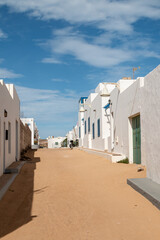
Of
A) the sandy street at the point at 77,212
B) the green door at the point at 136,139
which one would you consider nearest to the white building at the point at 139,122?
the green door at the point at 136,139

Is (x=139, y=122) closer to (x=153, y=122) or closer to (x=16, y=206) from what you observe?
(x=153, y=122)

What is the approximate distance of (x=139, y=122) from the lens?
12430 mm

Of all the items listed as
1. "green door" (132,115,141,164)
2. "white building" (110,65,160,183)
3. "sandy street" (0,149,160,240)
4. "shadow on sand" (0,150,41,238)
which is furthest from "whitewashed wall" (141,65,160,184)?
"green door" (132,115,141,164)

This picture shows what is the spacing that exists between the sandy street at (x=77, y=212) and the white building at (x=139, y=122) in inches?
50.3

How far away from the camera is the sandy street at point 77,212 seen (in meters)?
4.61

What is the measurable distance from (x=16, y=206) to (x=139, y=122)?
7.40 meters

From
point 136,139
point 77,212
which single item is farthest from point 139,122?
point 77,212

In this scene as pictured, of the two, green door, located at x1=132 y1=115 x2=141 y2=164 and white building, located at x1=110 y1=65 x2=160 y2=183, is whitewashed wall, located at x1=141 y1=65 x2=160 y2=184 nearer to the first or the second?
white building, located at x1=110 y1=65 x2=160 y2=183

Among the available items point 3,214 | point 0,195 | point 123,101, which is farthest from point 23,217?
point 123,101

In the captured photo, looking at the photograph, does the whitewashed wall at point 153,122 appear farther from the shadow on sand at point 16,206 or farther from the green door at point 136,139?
the green door at point 136,139

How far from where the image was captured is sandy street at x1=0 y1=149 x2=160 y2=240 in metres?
4.61

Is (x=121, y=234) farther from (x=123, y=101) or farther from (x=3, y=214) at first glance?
(x=123, y=101)

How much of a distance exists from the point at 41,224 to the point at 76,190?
2.96 m

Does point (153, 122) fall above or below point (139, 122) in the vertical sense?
below
